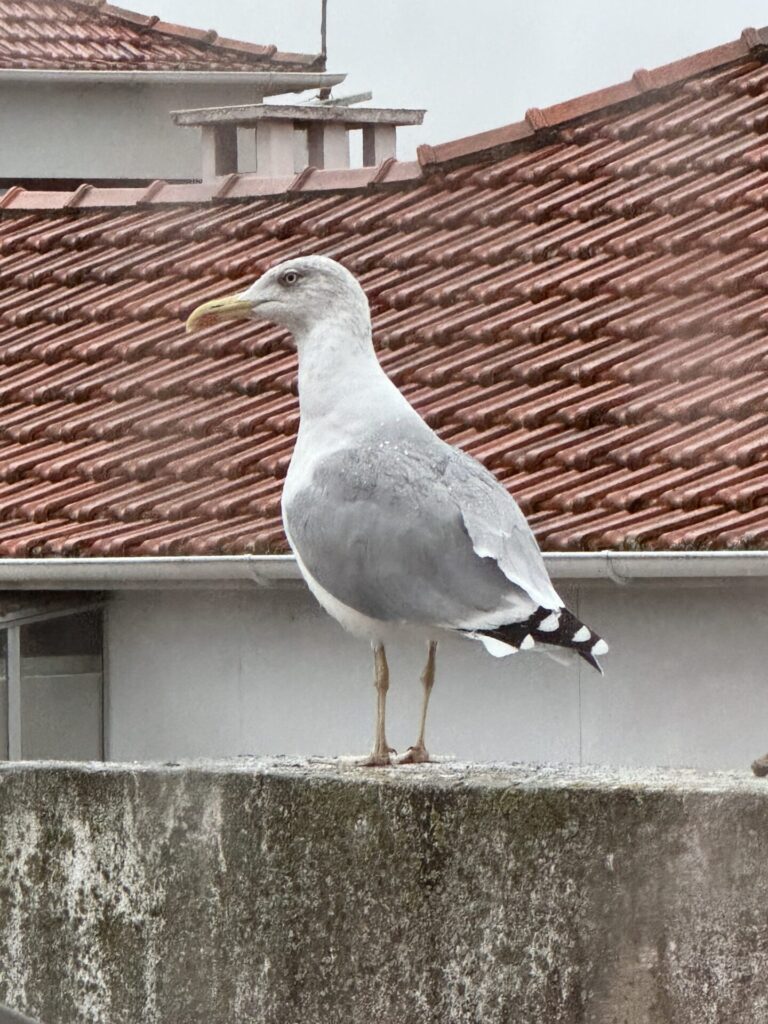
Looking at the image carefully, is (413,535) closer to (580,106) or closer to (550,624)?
(550,624)

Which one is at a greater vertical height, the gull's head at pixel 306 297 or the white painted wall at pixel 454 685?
the gull's head at pixel 306 297

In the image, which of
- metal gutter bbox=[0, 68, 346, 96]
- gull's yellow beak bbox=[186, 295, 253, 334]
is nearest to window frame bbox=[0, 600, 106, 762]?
gull's yellow beak bbox=[186, 295, 253, 334]

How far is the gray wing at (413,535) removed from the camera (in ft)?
13.7

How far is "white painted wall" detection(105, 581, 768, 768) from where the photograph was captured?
6.84m

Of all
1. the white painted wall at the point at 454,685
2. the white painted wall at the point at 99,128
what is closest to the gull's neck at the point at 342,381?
the white painted wall at the point at 454,685

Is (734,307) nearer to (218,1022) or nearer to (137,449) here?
(137,449)

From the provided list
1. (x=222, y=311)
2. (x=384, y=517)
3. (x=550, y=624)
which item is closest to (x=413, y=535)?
(x=384, y=517)

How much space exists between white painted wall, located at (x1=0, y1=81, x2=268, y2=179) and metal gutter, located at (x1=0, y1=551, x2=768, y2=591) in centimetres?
950

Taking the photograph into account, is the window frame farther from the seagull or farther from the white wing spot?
the white wing spot

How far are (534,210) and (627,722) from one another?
3750 mm

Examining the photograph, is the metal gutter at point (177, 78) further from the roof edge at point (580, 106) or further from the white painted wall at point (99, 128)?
the roof edge at point (580, 106)

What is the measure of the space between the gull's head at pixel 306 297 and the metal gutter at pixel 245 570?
2.06 m

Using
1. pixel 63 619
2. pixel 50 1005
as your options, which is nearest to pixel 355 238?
pixel 63 619

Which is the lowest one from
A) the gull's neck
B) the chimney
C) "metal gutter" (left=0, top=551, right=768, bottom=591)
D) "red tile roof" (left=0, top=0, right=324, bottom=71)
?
"metal gutter" (left=0, top=551, right=768, bottom=591)
